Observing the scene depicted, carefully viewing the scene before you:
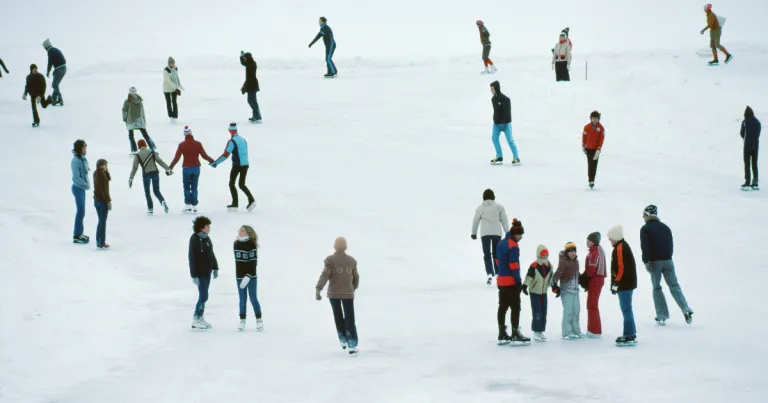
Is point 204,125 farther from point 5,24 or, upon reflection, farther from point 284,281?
point 5,24

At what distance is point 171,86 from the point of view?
24.0 m

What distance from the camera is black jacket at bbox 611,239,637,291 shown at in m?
11.4

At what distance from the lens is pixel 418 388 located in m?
9.88

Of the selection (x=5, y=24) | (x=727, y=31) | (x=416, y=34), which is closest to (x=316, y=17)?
(x=416, y=34)

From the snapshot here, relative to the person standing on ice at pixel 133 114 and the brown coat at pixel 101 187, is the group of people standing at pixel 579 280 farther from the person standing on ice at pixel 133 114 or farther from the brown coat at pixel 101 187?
the person standing on ice at pixel 133 114

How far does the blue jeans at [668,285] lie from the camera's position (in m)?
11.9

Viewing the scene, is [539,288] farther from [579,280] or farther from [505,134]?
[505,134]

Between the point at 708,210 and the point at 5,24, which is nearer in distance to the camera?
the point at 708,210

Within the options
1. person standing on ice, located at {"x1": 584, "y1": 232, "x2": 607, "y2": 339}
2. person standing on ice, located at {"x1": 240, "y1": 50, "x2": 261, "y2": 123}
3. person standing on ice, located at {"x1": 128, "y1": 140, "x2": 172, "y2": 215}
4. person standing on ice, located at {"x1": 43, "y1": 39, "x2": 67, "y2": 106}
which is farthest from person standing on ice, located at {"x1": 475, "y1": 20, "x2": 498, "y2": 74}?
person standing on ice, located at {"x1": 584, "y1": 232, "x2": 607, "y2": 339}

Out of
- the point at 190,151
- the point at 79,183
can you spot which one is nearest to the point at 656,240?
the point at 190,151

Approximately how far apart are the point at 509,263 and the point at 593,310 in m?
1.31

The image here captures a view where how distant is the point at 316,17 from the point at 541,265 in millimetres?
47576

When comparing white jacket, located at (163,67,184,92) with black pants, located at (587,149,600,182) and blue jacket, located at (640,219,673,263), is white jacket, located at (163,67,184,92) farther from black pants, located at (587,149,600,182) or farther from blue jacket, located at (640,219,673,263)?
blue jacket, located at (640,219,673,263)

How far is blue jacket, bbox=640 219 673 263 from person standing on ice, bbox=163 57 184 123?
15.2 metres
